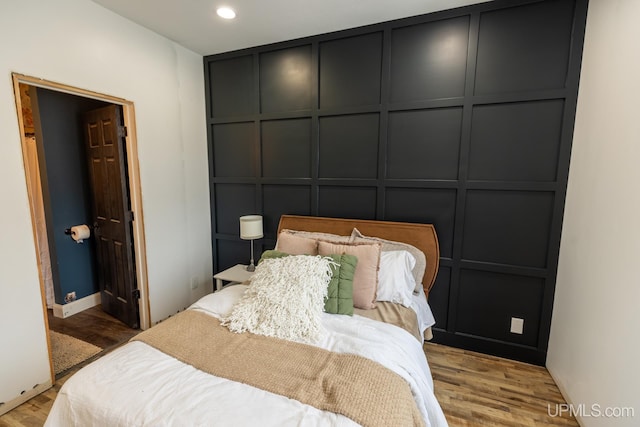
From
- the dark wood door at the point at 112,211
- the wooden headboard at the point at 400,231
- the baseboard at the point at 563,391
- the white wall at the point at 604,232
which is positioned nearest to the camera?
the white wall at the point at 604,232

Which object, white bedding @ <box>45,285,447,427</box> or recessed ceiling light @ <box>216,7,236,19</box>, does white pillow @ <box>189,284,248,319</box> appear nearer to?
white bedding @ <box>45,285,447,427</box>

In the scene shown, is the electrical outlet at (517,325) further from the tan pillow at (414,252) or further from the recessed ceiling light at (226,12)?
the recessed ceiling light at (226,12)

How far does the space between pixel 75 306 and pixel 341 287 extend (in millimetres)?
3129

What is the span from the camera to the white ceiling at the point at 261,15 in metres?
2.20

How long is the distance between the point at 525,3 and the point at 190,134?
10.2 feet

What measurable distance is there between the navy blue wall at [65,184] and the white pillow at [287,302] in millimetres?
2518

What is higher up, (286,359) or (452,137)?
(452,137)

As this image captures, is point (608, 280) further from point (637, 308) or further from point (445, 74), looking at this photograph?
point (445, 74)

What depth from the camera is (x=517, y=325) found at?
235 centimetres

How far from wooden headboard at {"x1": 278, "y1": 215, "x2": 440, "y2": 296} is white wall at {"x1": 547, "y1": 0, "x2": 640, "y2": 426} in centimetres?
88

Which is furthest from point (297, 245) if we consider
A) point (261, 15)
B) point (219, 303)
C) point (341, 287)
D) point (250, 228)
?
point (261, 15)

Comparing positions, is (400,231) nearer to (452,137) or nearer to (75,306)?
(452,137)

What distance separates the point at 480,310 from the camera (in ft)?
8.05

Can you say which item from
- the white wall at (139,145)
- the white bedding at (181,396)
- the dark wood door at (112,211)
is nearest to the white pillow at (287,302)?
the white bedding at (181,396)
